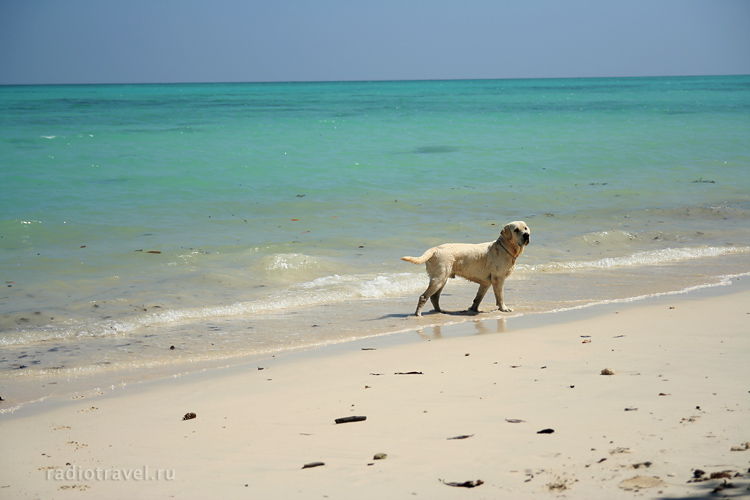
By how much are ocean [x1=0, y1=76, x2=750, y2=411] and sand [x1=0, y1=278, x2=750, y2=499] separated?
1406 mm

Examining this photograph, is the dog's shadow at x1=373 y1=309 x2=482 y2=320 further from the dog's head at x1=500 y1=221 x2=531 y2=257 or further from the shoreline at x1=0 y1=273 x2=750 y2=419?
the dog's head at x1=500 y1=221 x2=531 y2=257

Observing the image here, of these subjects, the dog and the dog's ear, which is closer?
the dog's ear

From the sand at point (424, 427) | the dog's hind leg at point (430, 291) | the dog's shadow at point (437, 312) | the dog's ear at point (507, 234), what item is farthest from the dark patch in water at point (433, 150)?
the sand at point (424, 427)

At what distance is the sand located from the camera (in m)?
3.72

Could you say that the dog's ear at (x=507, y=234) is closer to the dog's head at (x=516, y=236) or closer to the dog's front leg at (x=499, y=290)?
the dog's head at (x=516, y=236)

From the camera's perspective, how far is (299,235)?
47.6ft

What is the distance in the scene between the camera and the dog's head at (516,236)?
8836 mm

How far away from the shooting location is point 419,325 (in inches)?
338

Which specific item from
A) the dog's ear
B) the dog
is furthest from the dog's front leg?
the dog's ear

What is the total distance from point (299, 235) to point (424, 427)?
1025 centimetres

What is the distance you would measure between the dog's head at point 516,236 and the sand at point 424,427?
2.10 metres

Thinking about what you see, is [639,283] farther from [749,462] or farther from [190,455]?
[190,455]

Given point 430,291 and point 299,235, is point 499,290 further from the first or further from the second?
point 299,235

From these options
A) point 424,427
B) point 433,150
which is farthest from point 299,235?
point 433,150
